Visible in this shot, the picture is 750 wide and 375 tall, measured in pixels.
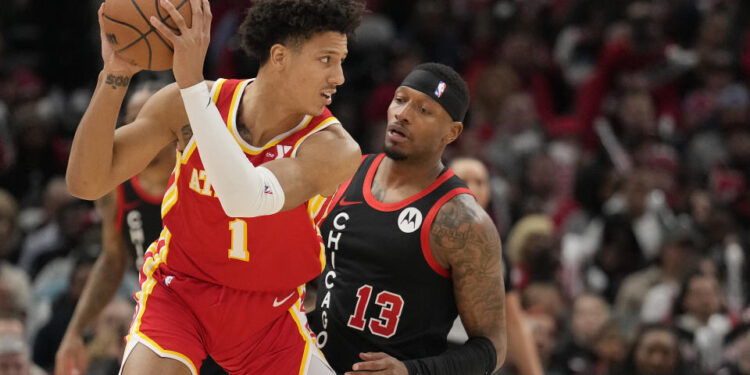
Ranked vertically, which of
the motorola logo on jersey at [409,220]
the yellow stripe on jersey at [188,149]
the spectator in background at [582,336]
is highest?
the yellow stripe on jersey at [188,149]

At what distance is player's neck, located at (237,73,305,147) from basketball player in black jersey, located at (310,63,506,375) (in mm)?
567

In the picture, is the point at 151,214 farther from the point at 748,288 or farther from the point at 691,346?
the point at 748,288

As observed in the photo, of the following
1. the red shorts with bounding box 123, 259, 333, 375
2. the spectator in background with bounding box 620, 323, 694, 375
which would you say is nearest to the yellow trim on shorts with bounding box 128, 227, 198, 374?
the red shorts with bounding box 123, 259, 333, 375

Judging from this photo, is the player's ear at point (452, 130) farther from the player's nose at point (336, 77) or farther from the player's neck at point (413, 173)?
the player's nose at point (336, 77)

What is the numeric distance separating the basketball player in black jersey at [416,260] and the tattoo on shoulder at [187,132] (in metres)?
0.78

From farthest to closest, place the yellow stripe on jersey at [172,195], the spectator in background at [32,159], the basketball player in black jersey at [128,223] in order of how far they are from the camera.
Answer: the spectator in background at [32,159]
the basketball player in black jersey at [128,223]
the yellow stripe on jersey at [172,195]

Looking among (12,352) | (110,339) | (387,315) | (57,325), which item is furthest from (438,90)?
(57,325)

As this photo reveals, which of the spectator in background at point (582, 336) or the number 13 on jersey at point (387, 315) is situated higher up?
the number 13 on jersey at point (387, 315)

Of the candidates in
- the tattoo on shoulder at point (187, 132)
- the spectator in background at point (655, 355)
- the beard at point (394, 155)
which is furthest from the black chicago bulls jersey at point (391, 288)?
the spectator in background at point (655, 355)

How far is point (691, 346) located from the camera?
27.4 feet

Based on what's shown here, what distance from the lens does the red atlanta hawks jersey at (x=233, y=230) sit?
4297mm

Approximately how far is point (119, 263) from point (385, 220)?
170 cm

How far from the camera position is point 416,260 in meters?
4.89

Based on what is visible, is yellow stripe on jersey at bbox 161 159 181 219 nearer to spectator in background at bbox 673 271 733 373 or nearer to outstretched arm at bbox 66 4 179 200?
outstretched arm at bbox 66 4 179 200
